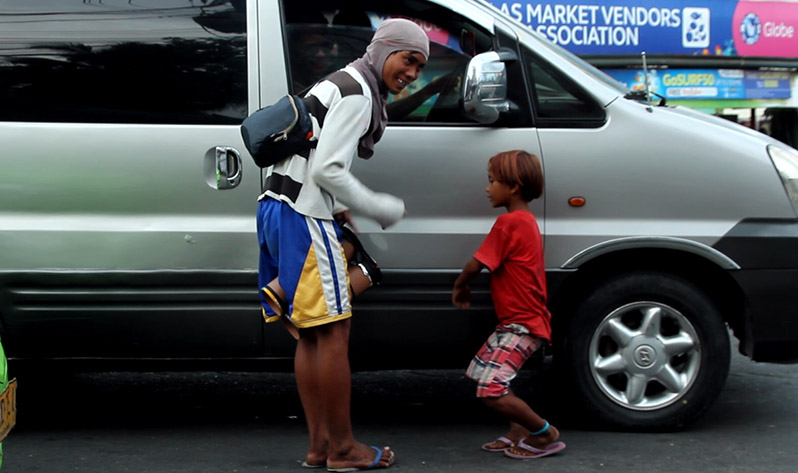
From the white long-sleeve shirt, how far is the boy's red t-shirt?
0.47 metres

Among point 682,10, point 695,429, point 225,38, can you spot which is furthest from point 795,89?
point 225,38

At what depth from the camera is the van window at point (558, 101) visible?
4242 mm

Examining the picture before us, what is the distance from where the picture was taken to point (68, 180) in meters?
4.10

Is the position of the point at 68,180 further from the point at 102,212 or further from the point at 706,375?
the point at 706,375

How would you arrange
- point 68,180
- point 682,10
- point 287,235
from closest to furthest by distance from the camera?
point 287,235 < point 68,180 < point 682,10

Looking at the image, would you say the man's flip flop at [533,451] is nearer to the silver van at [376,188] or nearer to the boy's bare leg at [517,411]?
the boy's bare leg at [517,411]

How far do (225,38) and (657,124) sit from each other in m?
1.79

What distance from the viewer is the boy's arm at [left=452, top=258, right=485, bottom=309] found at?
3992 mm

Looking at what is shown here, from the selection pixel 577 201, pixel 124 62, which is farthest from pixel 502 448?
pixel 124 62

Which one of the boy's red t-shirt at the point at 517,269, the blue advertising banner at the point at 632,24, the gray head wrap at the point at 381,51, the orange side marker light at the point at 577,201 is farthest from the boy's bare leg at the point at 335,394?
the blue advertising banner at the point at 632,24

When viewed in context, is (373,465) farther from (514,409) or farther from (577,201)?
(577,201)

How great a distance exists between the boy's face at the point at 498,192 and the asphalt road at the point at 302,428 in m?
1.03

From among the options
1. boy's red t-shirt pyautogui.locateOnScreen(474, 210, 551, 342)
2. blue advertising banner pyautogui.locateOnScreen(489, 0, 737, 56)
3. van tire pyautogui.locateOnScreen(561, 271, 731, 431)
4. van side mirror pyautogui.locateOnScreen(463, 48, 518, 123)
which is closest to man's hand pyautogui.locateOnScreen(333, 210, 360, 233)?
boy's red t-shirt pyautogui.locateOnScreen(474, 210, 551, 342)

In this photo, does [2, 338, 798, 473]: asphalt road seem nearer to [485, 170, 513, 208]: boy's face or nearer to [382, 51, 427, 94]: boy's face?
[485, 170, 513, 208]: boy's face
